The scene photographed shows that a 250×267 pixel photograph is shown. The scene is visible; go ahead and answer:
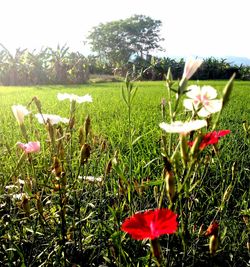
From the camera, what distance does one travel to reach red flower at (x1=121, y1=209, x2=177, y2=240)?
0.62 m

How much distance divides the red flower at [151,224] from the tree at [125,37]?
37.7m

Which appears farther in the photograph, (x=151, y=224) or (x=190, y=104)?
(x=190, y=104)

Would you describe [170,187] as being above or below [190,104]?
below

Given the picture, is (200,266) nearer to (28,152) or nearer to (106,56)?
→ (28,152)

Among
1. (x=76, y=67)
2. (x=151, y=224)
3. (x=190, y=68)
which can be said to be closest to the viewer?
(x=151, y=224)

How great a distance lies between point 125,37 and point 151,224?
39617mm

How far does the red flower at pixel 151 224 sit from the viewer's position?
24.3 inches

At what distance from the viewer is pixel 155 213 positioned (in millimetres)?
649

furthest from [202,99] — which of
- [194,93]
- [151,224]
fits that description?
[151,224]

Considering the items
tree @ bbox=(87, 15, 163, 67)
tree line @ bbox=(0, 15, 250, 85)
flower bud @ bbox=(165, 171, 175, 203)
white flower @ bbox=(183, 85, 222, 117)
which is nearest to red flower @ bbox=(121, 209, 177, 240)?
flower bud @ bbox=(165, 171, 175, 203)

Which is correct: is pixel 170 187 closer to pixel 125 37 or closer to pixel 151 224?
pixel 151 224

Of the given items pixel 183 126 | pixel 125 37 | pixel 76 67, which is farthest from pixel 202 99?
pixel 125 37

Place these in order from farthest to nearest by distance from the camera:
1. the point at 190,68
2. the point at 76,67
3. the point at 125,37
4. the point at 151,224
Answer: the point at 125,37
the point at 76,67
the point at 190,68
the point at 151,224

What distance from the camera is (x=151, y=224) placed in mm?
640
